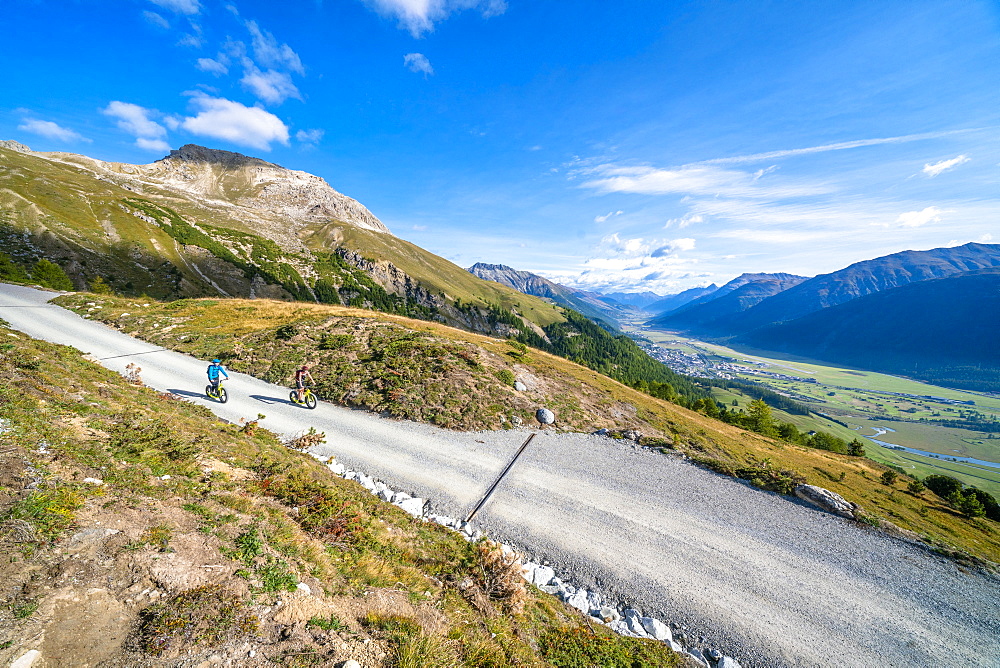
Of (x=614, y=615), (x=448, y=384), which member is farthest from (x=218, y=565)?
(x=448, y=384)

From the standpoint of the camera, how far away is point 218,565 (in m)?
5.78

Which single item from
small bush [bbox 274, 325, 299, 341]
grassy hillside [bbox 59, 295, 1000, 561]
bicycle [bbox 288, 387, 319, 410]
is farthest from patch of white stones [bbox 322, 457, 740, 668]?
small bush [bbox 274, 325, 299, 341]

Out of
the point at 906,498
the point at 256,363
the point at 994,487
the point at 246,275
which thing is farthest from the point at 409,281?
the point at 994,487

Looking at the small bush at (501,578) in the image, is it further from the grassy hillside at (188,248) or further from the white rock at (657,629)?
the grassy hillside at (188,248)

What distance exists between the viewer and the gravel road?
8.75 metres

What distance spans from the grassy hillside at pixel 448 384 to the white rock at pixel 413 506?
582 centimetres

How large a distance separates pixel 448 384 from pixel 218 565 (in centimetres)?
1443

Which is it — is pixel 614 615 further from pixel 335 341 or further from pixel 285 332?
pixel 285 332

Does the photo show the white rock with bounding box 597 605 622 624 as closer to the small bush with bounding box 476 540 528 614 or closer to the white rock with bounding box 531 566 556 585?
the white rock with bounding box 531 566 556 585

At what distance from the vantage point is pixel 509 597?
7.93 m

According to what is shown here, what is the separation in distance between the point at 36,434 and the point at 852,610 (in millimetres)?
21043

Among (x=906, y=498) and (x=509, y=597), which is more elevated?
(x=509, y=597)

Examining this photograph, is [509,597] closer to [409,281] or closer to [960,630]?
[960,630]

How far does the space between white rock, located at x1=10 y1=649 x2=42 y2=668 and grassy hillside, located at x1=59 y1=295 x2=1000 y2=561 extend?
45.2 ft
